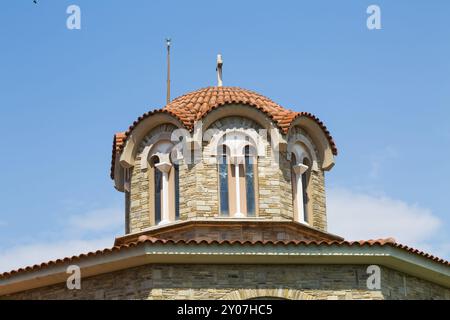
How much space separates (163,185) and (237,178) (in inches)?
76.7

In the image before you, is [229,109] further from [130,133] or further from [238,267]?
[238,267]

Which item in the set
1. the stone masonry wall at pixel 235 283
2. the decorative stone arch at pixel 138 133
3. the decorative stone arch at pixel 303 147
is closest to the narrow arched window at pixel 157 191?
the decorative stone arch at pixel 138 133

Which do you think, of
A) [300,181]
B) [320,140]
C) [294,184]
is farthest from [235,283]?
[320,140]

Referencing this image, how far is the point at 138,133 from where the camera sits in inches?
963

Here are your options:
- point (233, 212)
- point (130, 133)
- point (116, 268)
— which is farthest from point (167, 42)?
point (116, 268)

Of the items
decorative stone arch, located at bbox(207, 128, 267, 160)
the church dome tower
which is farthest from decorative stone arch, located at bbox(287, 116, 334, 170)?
decorative stone arch, located at bbox(207, 128, 267, 160)

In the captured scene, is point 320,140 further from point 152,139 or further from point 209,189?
point 152,139

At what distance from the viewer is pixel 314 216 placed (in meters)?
24.6

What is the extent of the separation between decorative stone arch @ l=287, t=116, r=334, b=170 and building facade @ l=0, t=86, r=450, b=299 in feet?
0.10

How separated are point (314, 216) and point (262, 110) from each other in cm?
321

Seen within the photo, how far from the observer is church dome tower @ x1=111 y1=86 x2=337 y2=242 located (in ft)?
75.8

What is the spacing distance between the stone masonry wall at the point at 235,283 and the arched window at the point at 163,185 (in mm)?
3435

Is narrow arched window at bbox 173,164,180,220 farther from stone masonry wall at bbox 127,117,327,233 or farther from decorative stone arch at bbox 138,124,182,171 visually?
decorative stone arch at bbox 138,124,182,171
